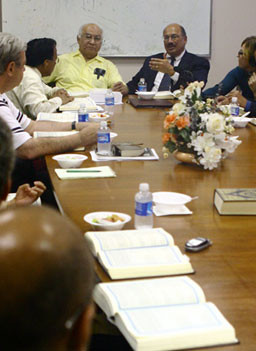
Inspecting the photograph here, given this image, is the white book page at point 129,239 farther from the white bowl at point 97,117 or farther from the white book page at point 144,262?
the white bowl at point 97,117

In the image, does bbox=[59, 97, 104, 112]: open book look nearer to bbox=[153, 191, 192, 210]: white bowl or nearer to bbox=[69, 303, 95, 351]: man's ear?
bbox=[153, 191, 192, 210]: white bowl

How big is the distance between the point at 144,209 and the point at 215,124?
0.85 m

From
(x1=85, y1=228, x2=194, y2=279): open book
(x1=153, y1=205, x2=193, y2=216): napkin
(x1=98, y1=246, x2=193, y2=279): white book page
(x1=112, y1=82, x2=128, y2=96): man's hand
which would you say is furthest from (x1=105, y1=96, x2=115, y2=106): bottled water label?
(x1=98, y1=246, x2=193, y2=279): white book page

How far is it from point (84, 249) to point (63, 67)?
5272 millimetres

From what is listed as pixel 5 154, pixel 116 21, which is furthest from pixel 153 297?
pixel 116 21

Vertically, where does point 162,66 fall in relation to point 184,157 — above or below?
above

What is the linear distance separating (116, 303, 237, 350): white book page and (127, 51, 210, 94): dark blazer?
429 cm

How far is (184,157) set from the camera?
2854 mm

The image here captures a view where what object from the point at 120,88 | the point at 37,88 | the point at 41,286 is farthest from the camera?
the point at 120,88

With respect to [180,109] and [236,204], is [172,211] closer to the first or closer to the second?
[236,204]

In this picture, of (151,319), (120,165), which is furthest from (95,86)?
(151,319)

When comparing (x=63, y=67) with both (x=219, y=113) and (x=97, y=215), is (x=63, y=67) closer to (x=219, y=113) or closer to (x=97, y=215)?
(x=219, y=113)

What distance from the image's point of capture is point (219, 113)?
9.65 ft

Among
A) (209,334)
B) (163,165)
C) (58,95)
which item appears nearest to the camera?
(209,334)
